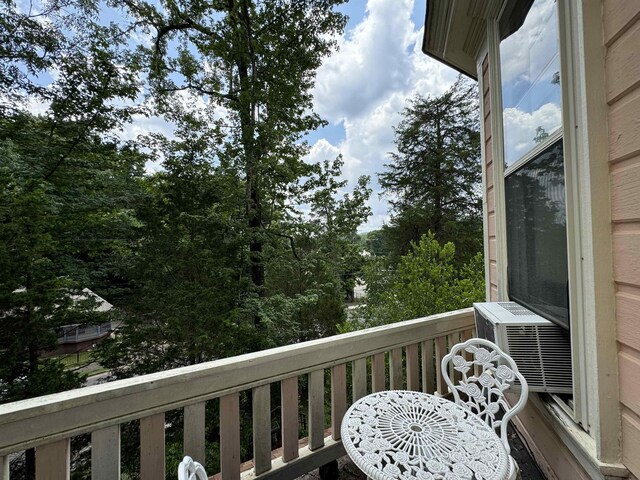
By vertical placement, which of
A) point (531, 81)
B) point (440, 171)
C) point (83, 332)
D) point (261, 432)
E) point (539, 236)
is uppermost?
point (440, 171)

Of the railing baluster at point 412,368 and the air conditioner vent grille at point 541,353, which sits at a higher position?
the air conditioner vent grille at point 541,353

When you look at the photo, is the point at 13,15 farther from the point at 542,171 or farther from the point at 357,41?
the point at 542,171

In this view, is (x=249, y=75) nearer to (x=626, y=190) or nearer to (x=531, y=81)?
(x=531, y=81)

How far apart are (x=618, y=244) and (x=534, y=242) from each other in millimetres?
680

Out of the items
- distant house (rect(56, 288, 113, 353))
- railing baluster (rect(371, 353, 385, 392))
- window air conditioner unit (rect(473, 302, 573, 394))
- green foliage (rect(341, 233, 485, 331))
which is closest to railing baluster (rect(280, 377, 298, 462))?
railing baluster (rect(371, 353, 385, 392))

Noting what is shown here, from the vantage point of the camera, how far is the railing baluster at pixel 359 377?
1.64m

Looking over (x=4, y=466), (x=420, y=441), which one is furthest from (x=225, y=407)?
(x=420, y=441)

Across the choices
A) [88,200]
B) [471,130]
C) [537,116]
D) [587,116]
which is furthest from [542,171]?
[471,130]

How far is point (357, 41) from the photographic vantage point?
225 inches

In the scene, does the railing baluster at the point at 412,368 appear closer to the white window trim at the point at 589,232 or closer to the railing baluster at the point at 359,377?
the railing baluster at the point at 359,377

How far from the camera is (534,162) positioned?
4.94 feet

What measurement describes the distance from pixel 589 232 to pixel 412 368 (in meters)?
1.30

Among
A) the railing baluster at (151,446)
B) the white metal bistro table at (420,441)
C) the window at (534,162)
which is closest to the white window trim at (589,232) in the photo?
the window at (534,162)

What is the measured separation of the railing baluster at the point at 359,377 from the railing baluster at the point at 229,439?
0.67 meters
